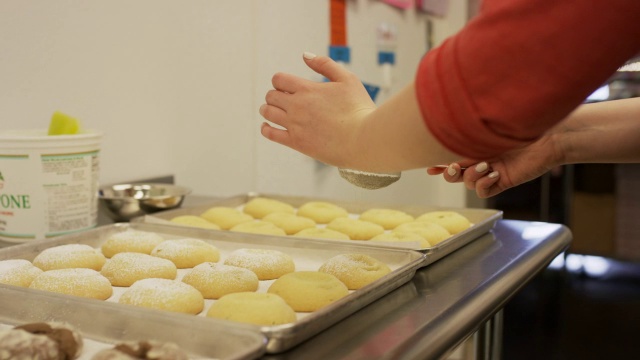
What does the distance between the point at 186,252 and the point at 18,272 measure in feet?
0.85

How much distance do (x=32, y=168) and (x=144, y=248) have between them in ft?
0.79

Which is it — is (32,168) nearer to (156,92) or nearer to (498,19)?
(156,92)

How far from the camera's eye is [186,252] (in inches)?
43.7

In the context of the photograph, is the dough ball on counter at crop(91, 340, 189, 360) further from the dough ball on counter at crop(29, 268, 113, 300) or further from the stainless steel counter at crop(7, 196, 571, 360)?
the dough ball on counter at crop(29, 268, 113, 300)

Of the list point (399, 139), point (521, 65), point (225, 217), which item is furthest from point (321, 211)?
point (521, 65)

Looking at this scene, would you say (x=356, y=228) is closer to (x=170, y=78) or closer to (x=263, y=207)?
(x=263, y=207)

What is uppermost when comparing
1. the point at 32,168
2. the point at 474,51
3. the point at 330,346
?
the point at 474,51

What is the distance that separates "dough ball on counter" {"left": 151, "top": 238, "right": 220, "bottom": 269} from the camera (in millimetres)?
1104

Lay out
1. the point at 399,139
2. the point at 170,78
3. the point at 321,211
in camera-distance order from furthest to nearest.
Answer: the point at 170,78
the point at 321,211
the point at 399,139

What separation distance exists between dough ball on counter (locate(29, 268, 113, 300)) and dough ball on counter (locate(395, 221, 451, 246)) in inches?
22.8

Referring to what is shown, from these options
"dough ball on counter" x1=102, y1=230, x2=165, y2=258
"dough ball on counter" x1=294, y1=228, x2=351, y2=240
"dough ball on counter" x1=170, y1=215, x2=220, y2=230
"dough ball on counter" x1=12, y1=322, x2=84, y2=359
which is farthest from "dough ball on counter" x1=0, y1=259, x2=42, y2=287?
"dough ball on counter" x1=294, y1=228, x2=351, y2=240

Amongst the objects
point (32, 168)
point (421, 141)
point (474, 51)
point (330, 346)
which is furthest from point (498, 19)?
point (32, 168)

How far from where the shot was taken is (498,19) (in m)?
0.58

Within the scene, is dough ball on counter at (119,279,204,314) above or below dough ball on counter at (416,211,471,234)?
below
